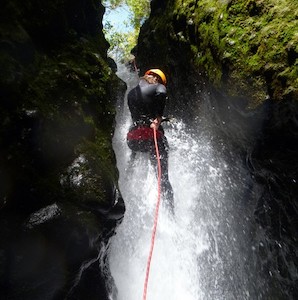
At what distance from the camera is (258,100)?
4344 mm

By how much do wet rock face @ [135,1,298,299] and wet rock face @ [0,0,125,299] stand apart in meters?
Answer: 2.30

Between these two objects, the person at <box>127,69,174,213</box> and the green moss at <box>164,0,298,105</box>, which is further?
the person at <box>127,69,174,213</box>

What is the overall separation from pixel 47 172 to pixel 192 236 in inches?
149

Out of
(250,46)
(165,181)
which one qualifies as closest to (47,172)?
(165,181)

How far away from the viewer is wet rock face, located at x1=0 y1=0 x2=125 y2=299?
127 inches

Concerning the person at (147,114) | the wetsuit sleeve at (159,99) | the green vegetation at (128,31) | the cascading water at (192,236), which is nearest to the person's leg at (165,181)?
the person at (147,114)

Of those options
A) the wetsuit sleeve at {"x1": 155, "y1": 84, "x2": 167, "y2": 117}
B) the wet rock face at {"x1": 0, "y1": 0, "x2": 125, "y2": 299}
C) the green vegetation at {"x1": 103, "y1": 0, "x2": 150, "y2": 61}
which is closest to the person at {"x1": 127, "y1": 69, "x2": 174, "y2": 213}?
the wetsuit sleeve at {"x1": 155, "y1": 84, "x2": 167, "y2": 117}

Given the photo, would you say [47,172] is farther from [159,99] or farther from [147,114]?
[159,99]

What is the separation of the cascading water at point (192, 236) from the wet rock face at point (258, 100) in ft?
1.57

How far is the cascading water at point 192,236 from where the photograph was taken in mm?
5711

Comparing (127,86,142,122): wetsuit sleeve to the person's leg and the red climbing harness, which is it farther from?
the person's leg

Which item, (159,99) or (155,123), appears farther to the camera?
(159,99)

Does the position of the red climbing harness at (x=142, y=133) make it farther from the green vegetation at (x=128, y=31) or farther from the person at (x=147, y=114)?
the green vegetation at (x=128, y=31)

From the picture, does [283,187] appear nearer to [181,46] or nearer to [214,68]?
[214,68]
